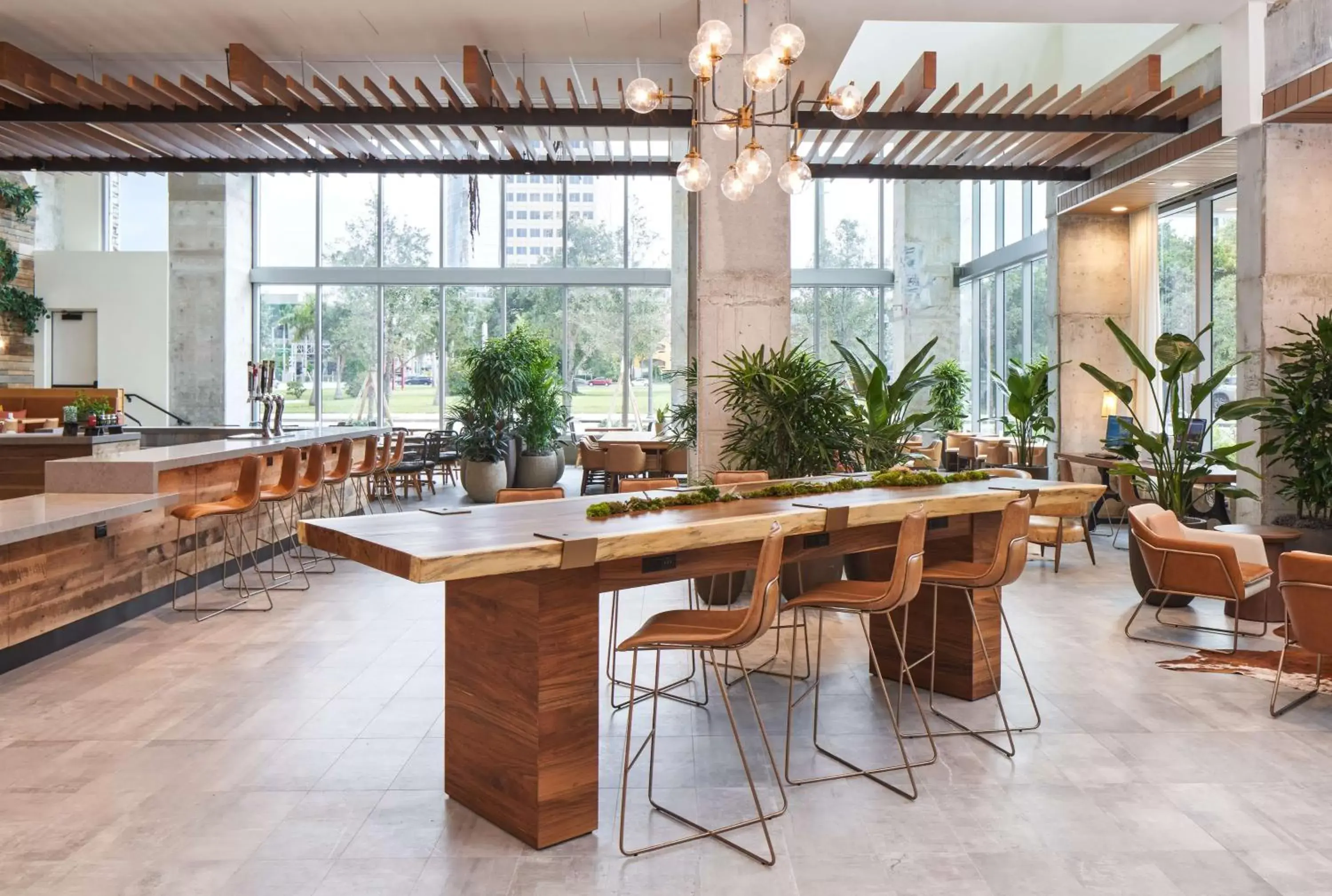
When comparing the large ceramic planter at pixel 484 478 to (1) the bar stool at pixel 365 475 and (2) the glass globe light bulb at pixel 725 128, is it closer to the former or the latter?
(1) the bar stool at pixel 365 475

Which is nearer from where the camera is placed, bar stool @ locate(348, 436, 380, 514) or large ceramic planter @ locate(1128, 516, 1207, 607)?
large ceramic planter @ locate(1128, 516, 1207, 607)

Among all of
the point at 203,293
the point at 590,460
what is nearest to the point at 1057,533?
the point at 590,460

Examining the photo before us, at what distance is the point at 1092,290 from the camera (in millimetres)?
10570

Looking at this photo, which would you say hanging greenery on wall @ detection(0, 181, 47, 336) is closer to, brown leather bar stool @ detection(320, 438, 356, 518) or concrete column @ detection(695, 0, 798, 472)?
brown leather bar stool @ detection(320, 438, 356, 518)

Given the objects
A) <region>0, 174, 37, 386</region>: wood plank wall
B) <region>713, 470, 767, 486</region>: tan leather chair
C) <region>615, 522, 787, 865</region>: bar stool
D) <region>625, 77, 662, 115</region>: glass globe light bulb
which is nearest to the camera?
<region>615, 522, 787, 865</region>: bar stool

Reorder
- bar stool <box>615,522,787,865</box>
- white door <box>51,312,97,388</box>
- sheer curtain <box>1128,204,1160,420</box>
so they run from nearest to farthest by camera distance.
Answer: bar stool <box>615,522,787,865</box>, sheer curtain <box>1128,204,1160,420</box>, white door <box>51,312,97,388</box>

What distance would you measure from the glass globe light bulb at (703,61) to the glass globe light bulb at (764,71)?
17cm

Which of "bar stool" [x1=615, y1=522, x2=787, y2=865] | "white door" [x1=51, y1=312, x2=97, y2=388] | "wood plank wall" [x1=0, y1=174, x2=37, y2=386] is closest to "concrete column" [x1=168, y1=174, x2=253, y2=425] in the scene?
"white door" [x1=51, y1=312, x2=97, y2=388]

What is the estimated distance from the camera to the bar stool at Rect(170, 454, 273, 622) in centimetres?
602

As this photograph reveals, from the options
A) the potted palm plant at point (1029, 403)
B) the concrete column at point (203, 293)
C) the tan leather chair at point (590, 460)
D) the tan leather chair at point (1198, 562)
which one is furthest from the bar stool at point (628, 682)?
the concrete column at point (203, 293)

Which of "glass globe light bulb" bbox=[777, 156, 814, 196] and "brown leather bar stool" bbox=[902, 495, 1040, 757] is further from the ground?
"glass globe light bulb" bbox=[777, 156, 814, 196]

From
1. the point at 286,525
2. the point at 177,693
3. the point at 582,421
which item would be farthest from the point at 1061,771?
the point at 582,421

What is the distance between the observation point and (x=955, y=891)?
2648 mm

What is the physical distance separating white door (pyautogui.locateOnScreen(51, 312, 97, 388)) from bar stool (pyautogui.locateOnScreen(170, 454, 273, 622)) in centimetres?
1153
